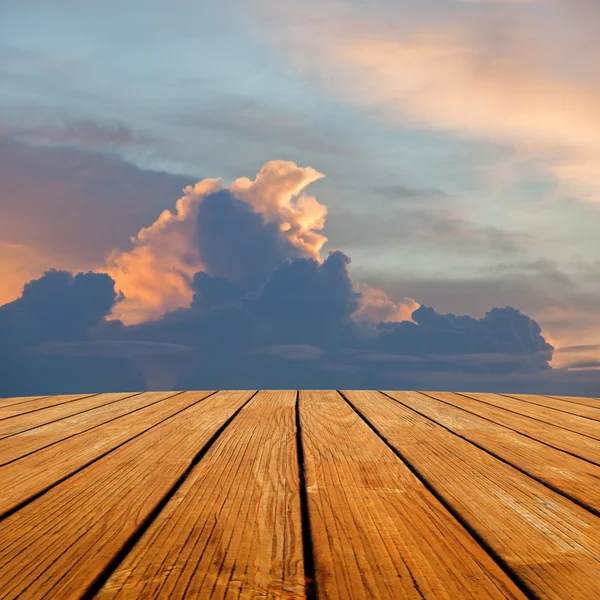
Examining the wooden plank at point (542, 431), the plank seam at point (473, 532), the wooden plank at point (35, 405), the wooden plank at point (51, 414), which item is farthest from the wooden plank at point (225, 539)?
the wooden plank at point (35, 405)

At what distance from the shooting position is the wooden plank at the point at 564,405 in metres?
3.15

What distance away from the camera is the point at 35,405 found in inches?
138

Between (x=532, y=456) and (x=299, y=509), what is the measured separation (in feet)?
3.35

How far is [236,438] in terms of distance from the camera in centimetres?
211

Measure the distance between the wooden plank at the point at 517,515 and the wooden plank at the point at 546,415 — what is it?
2.58 feet

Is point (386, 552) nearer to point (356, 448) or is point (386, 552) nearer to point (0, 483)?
point (356, 448)

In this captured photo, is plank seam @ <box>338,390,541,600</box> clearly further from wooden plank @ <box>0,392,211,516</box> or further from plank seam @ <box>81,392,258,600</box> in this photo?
wooden plank @ <box>0,392,211,516</box>

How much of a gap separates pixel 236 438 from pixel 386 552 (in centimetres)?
113

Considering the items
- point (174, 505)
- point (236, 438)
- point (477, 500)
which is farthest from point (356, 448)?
point (174, 505)

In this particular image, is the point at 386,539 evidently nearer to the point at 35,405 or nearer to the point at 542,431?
the point at 542,431

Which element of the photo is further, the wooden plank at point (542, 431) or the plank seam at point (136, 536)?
the wooden plank at point (542, 431)

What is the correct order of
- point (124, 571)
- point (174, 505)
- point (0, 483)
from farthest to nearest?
1. point (0, 483)
2. point (174, 505)
3. point (124, 571)

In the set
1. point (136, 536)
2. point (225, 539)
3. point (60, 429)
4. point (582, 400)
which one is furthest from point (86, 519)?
point (582, 400)

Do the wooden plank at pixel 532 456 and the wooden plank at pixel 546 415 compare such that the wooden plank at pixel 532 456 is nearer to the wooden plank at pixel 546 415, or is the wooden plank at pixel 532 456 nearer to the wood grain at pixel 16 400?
the wooden plank at pixel 546 415
